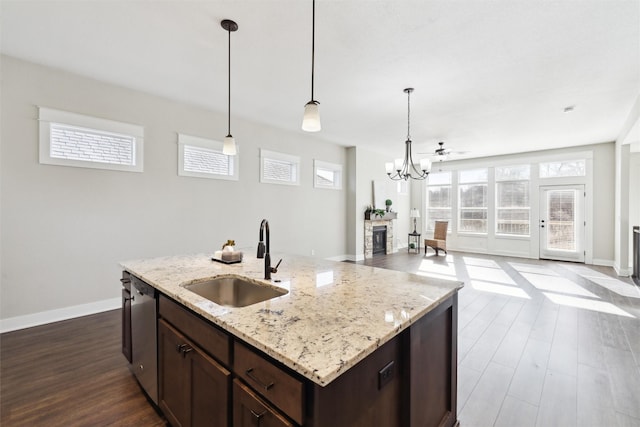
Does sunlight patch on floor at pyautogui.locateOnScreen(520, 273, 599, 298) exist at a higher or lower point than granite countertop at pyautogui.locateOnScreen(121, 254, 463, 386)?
lower

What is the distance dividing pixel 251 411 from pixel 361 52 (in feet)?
Result: 10.00

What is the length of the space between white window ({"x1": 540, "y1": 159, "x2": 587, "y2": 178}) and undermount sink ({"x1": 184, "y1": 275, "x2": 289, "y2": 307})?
27.4ft

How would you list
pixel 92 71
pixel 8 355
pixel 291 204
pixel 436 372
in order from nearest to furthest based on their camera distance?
1. pixel 436 372
2. pixel 8 355
3. pixel 92 71
4. pixel 291 204

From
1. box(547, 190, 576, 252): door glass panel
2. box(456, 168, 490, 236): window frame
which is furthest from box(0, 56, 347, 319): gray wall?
box(547, 190, 576, 252): door glass panel

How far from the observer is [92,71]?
3.25 metres

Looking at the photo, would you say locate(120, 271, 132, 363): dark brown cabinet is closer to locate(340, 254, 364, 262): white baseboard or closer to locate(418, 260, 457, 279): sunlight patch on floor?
locate(418, 260, 457, 279): sunlight patch on floor

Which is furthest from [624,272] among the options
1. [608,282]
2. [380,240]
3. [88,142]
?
[88,142]

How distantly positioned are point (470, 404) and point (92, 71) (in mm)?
4983

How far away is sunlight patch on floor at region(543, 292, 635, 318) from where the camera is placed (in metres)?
3.51

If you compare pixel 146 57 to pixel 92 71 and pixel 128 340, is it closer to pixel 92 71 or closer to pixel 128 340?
pixel 92 71

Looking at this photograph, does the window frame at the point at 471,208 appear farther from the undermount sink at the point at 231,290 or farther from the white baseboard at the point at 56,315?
the white baseboard at the point at 56,315

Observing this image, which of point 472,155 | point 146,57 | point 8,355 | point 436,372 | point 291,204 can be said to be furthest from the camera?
point 472,155

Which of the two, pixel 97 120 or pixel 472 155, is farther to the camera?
pixel 472 155

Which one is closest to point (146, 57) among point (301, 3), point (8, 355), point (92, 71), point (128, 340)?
point (92, 71)
